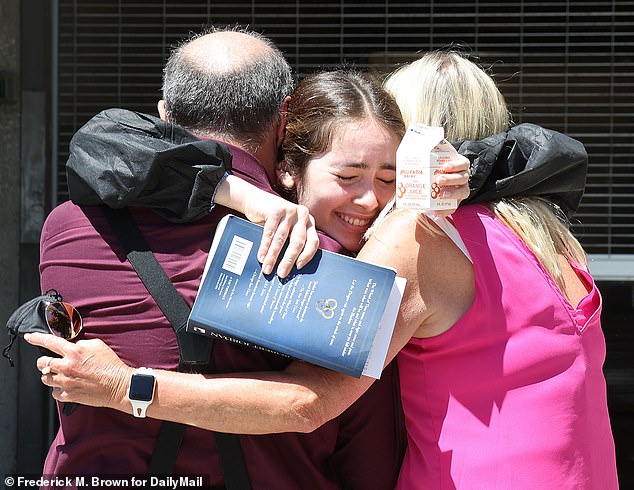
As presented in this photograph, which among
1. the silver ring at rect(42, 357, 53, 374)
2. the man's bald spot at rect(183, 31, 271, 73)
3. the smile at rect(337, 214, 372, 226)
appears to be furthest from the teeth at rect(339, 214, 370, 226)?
the silver ring at rect(42, 357, 53, 374)

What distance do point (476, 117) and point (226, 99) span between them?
1.78 ft

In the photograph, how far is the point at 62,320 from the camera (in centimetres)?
186

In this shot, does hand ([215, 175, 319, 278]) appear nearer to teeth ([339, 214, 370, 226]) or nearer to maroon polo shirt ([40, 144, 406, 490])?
maroon polo shirt ([40, 144, 406, 490])

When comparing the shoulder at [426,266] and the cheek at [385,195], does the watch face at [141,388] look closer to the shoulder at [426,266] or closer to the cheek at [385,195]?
the shoulder at [426,266]

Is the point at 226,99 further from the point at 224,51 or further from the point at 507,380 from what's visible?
the point at 507,380

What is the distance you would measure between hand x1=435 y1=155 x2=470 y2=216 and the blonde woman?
0.10 m

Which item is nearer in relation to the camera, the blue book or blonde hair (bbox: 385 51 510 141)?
the blue book

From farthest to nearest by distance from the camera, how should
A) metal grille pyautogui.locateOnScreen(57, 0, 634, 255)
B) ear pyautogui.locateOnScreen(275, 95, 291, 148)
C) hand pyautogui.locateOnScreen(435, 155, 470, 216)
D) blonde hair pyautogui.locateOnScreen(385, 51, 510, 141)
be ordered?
metal grille pyautogui.locateOnScreen(57, 0, 634, 255) < ear pyautogui.locateOnScreen(275, 95, 291, 148) < blonde hair pyautogui.locateOnScreen(385, 51, 510, 141) < hand pyautogui.locateOnScreen(435, 155, 470, 216)

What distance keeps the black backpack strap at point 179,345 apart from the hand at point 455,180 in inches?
21.3

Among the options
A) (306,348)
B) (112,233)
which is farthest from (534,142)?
(112,233)

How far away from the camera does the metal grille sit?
181 inches

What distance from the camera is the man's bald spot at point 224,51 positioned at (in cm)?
203

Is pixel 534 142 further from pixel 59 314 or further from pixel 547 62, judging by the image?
pixel 547 62

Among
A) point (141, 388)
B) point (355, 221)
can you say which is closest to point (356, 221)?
point (355, 221)
